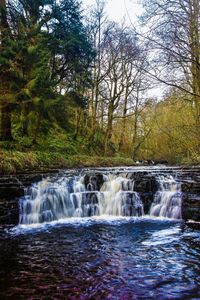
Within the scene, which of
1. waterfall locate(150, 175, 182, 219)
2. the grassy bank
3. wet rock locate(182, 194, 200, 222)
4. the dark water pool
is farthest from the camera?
the grassy bank

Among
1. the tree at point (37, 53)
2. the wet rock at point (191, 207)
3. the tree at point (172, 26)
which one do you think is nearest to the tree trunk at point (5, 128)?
the tree at point (37, 53)

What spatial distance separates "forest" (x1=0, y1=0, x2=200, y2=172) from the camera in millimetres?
5621

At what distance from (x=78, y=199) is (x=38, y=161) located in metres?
3.67

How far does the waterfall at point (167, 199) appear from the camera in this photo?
29.9 ft

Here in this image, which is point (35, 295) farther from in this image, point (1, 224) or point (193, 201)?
point (193, 201)

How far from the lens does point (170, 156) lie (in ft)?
81.0

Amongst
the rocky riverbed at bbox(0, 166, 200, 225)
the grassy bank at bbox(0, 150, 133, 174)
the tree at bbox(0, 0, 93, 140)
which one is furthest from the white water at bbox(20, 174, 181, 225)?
the tree at bbox(0, 0, 93, 140)

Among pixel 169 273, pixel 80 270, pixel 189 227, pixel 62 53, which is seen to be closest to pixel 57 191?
pixel 189 227

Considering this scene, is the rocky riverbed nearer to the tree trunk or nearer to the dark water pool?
the dark water pool

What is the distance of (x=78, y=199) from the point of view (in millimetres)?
9648

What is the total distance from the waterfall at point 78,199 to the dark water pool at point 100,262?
48.4 inches

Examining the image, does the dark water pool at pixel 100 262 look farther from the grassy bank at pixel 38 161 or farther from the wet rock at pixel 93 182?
the grassy bank at pixel 38 161

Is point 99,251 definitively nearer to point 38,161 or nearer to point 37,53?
point 38,161

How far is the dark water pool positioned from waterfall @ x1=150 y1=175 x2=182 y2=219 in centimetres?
135
